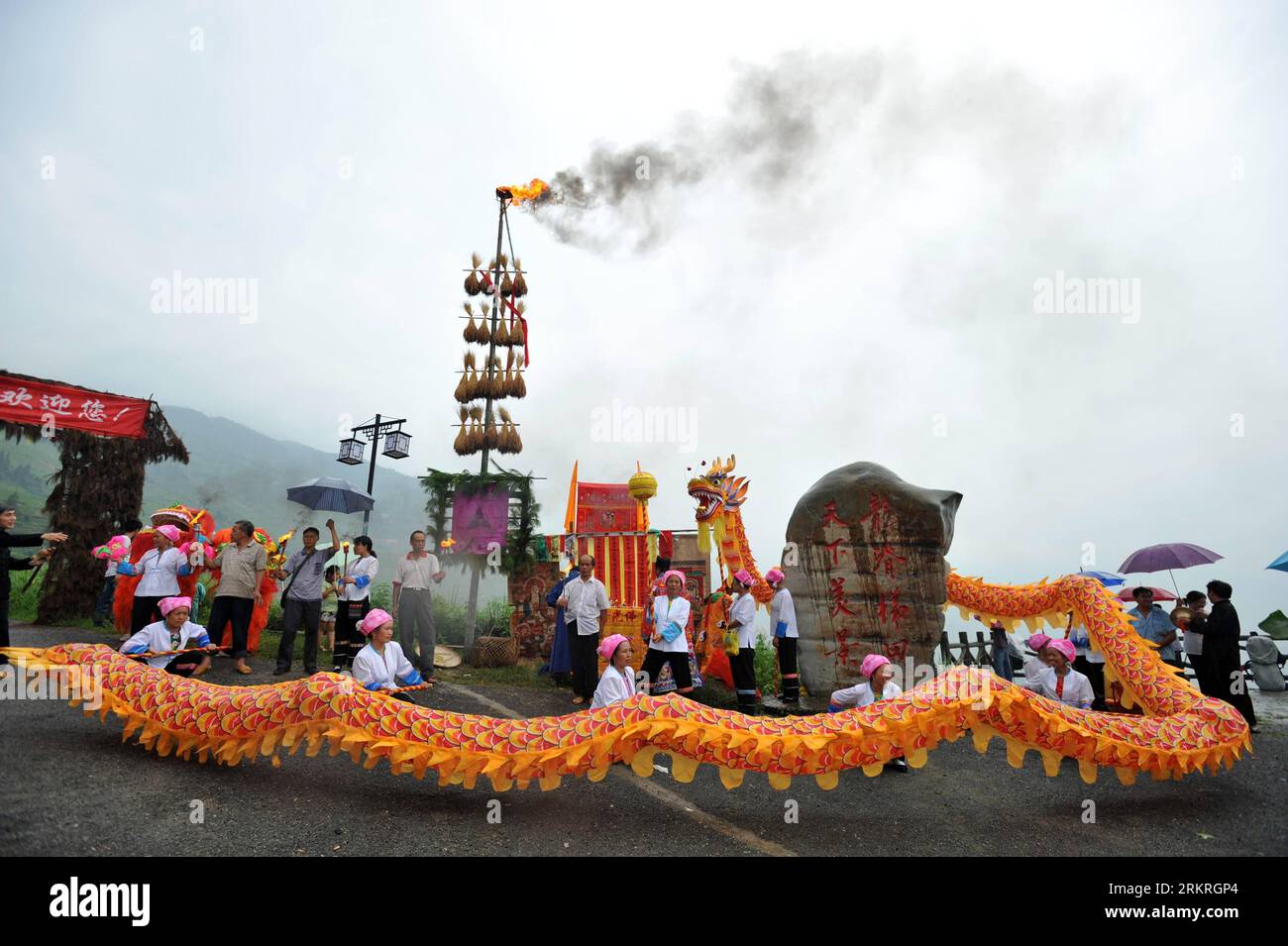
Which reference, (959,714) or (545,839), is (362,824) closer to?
(545,839)

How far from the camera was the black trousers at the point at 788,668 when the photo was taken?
7590 mm

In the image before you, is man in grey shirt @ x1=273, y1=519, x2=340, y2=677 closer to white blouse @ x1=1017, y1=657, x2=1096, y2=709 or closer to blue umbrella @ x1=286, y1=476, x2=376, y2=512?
blue umbrella @ x1=286, y1=476, x2=376, y2=512

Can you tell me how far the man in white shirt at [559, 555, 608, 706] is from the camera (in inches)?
277

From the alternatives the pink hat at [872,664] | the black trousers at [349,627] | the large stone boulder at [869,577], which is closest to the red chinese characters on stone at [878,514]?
the large stone boulder at [869,577]

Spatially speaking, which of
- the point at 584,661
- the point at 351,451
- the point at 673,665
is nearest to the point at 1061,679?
the point at 673,665

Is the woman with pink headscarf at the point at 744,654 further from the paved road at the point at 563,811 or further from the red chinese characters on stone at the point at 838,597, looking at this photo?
the paved road at the point at 563,811

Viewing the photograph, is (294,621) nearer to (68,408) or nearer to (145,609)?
(145,609)

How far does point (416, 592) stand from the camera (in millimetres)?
7449

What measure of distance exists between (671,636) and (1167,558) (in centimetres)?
728

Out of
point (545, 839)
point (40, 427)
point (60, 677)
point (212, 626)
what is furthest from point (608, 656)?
point (40, 427)

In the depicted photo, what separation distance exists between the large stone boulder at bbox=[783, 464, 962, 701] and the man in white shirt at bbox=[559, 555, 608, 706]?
265 cm

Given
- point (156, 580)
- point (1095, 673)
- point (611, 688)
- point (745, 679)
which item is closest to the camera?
point (611, 688)

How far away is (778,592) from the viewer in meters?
7.57

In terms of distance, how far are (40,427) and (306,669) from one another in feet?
22.6
